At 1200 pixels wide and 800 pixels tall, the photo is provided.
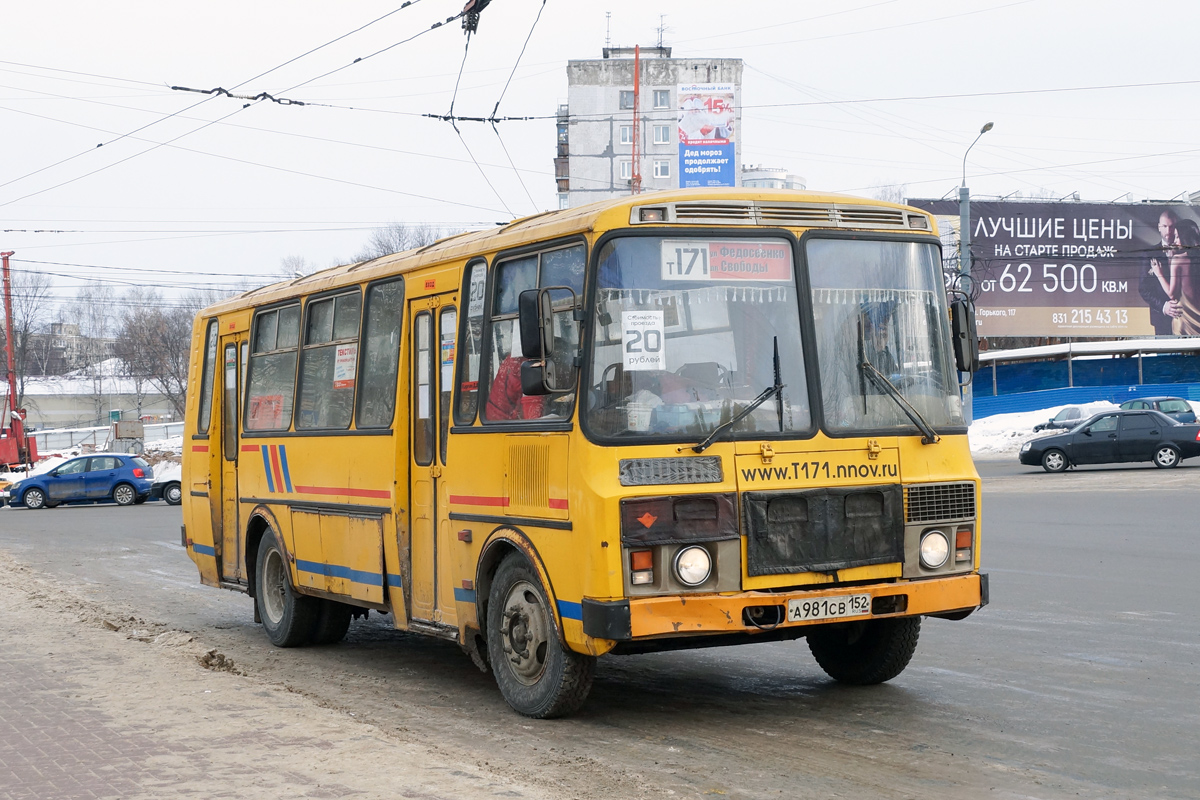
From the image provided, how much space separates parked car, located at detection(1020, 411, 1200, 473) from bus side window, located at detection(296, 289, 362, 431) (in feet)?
85.2

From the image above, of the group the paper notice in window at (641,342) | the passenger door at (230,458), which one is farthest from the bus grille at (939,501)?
the passenger door at (230,458)

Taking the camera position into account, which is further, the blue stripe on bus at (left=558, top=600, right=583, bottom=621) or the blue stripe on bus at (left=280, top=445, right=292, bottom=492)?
the blue stripe on bus at (left=280, top=445, right=292, bottom=492)

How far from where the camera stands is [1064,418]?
43438mm

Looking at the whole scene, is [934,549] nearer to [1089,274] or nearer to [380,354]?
[380,354]

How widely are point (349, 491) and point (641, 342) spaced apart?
11.4 ft

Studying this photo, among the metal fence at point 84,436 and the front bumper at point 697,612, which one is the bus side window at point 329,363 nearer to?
the front bumper at point 697,612

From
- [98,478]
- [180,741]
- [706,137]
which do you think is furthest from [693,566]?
[706,137]

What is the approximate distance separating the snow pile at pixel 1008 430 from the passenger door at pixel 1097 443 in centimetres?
973

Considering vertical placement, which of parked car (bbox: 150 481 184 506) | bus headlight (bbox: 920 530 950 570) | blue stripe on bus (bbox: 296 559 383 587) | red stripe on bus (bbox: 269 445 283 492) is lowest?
parked car (bbox: 150 481 184 506)

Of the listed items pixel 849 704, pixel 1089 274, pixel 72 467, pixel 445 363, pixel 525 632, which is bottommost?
pixel 849 704

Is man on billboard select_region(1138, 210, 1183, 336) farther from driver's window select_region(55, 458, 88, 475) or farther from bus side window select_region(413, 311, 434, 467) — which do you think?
bus side window select_region(413, 311, 434, 467)

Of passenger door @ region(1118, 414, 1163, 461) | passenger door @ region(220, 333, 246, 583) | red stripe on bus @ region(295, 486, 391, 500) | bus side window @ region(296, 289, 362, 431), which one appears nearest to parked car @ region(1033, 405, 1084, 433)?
passenger door @ region(1118, 414, 1163, 461)

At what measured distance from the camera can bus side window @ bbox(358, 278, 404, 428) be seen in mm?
9016

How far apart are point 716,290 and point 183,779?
3481 mm
